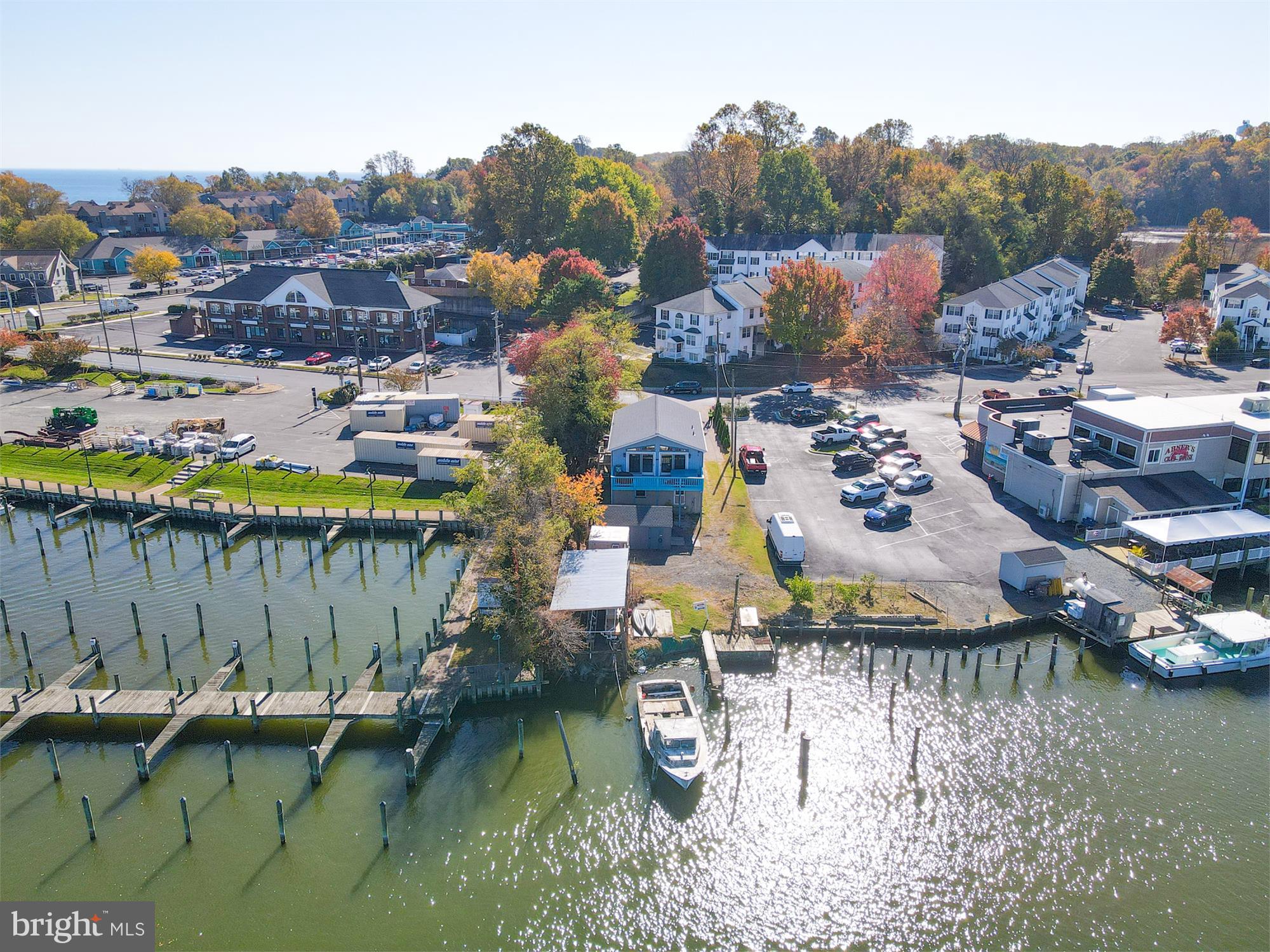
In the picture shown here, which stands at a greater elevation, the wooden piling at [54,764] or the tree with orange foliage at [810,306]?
the tree with orange foliage at [810,306]

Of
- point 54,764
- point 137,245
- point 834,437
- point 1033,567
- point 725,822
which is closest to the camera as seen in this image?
point 725,822

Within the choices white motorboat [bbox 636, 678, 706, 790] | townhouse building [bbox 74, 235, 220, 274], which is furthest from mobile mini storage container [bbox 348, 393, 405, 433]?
townhouse building [bbox 74, 235, 220, 274]

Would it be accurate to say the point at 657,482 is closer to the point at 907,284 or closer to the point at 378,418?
the point at 378,418

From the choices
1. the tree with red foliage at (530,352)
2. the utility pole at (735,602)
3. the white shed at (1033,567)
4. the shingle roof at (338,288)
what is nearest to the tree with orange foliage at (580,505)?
the utility pole at (735,602)

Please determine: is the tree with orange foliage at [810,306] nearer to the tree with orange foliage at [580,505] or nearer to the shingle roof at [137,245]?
the tree with orange foliage at [580,505]

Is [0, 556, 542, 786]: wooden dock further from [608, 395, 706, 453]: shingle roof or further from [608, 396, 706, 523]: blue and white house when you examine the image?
[608, 395, 706, 453]: shingle roof

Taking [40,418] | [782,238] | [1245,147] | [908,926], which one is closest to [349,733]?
[908,926]

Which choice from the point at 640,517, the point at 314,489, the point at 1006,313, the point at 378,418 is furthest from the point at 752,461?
the point at 1006,313
